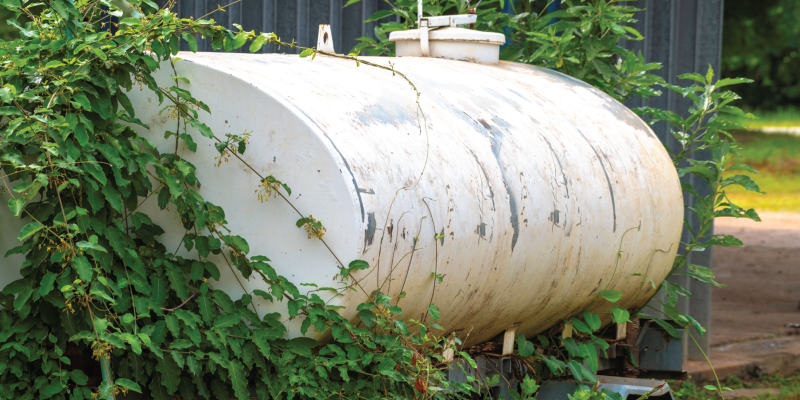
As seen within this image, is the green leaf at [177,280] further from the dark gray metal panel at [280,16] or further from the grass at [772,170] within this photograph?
the grass at [772,170]

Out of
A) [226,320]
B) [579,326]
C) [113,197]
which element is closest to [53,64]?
[113,197]

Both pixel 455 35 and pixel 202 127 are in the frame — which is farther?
pixel 455 35

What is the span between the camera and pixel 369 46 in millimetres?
4914

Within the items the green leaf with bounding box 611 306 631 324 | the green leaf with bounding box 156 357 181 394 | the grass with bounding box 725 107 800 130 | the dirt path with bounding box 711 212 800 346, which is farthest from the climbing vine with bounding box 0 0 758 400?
the grass with bounding box 725 107 800 130

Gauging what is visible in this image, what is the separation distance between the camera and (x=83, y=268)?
199cm

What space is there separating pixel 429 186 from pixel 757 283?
788cm

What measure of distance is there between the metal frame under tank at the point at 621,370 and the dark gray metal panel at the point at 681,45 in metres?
2.28

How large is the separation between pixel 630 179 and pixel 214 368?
1.90m

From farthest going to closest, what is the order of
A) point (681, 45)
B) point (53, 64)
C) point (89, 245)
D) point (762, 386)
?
1. point (681, 45)
2. point (762, 386)
3. point (53, 64)
4. point (89, 245)

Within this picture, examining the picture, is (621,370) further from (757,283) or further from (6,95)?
(757,283)

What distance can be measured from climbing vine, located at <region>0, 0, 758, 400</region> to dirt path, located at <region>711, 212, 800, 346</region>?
17.6ft

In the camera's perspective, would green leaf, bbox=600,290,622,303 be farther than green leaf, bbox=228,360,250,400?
Yes

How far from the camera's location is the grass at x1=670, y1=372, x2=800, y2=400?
5.45 m

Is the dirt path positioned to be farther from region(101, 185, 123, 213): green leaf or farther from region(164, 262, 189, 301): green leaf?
region(101, 185, 123, 213): green leaf
